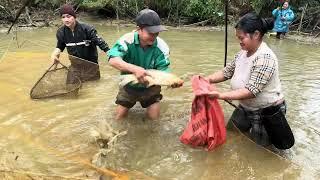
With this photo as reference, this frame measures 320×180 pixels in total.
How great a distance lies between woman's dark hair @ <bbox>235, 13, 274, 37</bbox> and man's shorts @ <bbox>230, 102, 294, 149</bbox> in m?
0.82

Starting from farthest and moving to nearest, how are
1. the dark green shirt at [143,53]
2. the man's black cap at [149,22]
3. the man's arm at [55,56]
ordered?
the man's arm at [55,56] < the dark green shirt at [143,53] < the man's black cap at [149,22]

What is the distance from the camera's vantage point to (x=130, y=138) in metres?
5.19

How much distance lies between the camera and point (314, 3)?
16422 mm

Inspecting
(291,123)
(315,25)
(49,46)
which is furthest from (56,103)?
(315,25)

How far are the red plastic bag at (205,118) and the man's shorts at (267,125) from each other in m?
0.36

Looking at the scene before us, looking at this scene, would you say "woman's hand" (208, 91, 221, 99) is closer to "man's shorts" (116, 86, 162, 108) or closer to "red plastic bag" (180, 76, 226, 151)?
"red plastic bag" (180, 76, 226, 151)

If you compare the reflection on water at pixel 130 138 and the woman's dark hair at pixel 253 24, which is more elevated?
the woman's dark hair at pixel 253 24

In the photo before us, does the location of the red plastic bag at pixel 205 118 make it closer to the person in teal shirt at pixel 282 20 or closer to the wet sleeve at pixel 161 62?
the wet sleeve at pixel 161 62

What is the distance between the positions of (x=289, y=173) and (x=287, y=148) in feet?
1.02

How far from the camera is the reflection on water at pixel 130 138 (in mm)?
4344

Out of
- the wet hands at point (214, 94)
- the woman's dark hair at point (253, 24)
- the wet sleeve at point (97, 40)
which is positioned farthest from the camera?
the wet sleeve at point (97, 40)

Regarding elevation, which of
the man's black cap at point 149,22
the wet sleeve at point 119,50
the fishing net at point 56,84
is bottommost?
the fishing net at point 56,84

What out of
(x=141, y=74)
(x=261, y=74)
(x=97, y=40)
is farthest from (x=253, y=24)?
(x=97, y=40)

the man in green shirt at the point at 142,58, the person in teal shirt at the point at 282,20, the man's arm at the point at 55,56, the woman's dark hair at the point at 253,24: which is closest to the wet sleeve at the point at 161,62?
the man in green shirt at the point at 142,58
